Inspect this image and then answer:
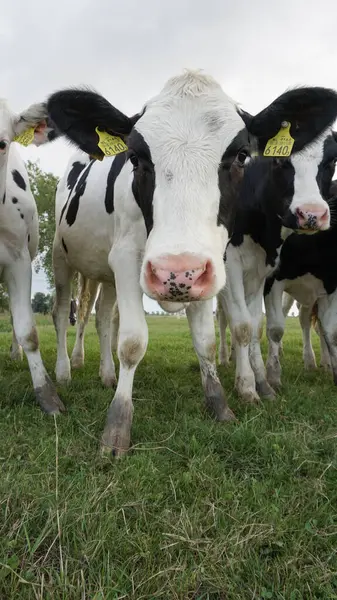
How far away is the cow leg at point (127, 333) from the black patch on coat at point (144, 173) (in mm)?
487

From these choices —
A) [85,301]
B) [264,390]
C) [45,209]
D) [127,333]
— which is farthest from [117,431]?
[45,209]

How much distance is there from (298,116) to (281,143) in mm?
265

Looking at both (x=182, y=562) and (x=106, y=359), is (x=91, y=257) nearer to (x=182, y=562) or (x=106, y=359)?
(x=106, y=359)

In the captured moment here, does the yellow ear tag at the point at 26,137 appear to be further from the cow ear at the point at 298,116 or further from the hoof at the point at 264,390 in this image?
the hoof at the point at 264,390

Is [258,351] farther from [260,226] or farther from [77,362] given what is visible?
[77,362]

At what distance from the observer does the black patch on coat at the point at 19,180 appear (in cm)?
Result: 520

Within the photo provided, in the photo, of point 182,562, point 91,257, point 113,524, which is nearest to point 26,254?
point 91,257

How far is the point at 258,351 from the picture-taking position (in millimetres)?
5719

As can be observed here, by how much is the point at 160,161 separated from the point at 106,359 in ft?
11.6

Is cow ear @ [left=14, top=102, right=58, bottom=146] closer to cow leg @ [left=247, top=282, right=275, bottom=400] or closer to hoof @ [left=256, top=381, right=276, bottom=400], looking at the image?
cow leg @ [left=247, top=282, right=275, bottom=400]

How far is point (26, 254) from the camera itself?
4828mm

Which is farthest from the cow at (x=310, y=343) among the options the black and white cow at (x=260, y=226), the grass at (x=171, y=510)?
the grass at (x=171, y=510)

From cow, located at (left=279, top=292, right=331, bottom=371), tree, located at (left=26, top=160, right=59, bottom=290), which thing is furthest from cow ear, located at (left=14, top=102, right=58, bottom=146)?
tree, located at (left=26, top=160, right=59, bottom=290)

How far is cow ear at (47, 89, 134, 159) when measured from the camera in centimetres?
385
